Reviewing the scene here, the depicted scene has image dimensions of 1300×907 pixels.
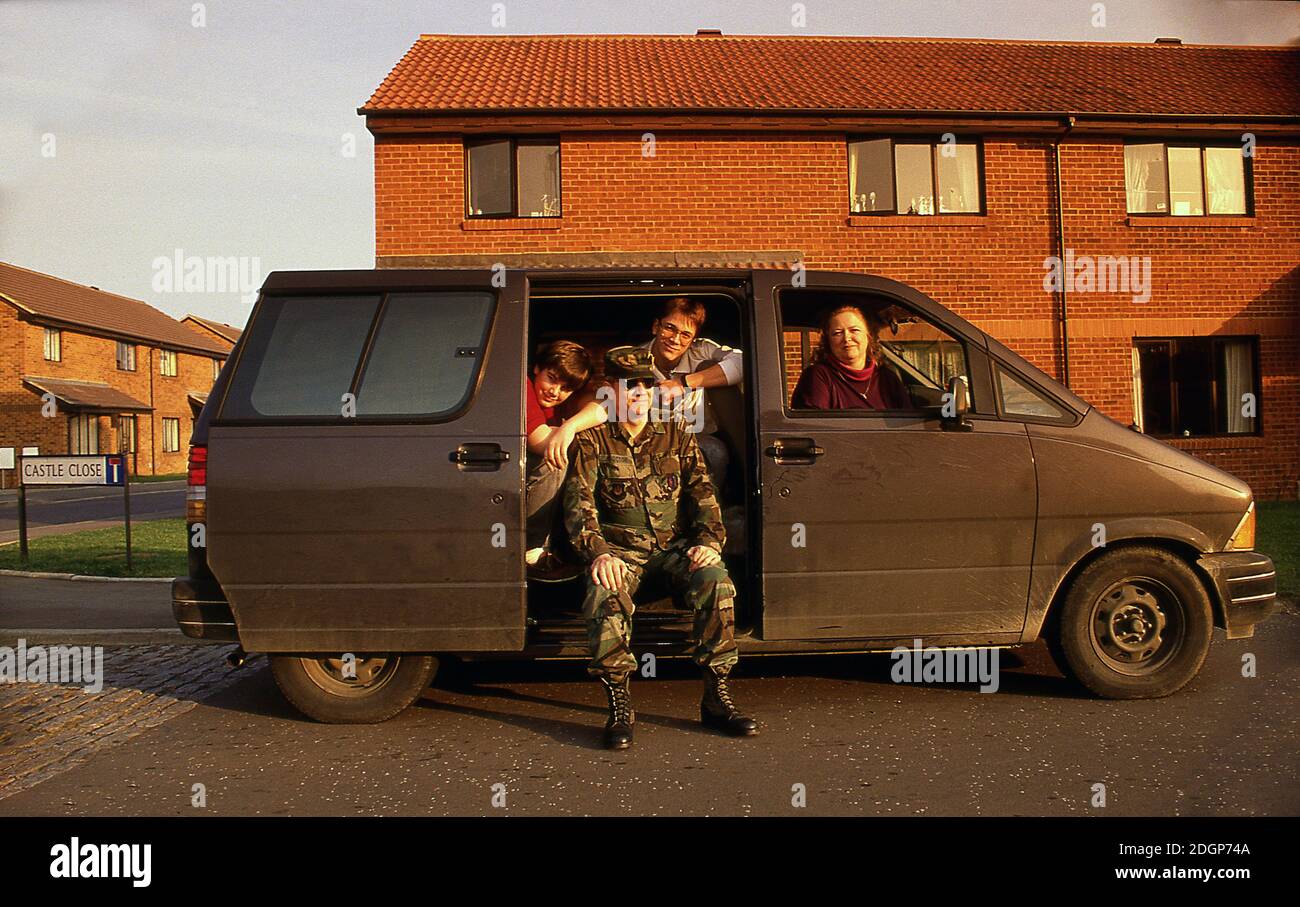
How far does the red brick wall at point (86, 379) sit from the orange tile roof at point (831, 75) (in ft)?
77.2

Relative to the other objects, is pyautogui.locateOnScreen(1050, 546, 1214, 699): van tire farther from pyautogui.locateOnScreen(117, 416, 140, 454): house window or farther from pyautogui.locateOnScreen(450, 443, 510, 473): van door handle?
pyautogui.locateOnScreen(117, 416, 140, 454): house window

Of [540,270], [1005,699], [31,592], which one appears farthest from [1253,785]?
[31,592]

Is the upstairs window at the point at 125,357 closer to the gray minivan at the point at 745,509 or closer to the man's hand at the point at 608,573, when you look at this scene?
the gray minivan at the point at 745,509

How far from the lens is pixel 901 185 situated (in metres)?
15.1

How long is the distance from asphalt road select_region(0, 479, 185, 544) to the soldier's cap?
40.0ft

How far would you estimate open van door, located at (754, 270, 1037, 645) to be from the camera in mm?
4547

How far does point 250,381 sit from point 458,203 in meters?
10.8

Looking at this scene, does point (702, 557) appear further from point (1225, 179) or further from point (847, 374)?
point (1225, 179)

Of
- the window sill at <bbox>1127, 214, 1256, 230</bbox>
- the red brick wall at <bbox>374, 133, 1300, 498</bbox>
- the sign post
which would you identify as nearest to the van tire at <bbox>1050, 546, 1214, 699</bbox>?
the sign post

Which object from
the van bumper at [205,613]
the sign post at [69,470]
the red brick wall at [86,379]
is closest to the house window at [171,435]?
the red brick wall at [86,379]

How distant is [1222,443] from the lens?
1518 centimetres

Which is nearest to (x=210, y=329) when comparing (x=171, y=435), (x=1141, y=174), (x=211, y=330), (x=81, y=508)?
(x=211, y=330)

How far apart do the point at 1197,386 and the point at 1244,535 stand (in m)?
12.1
